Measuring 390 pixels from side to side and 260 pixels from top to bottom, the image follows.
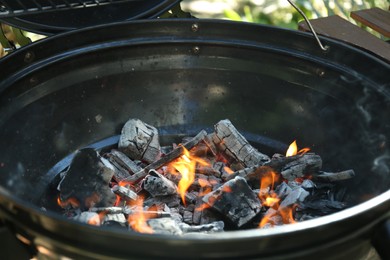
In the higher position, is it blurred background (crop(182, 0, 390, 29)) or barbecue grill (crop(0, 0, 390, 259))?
blurred background (crop(182, 0, 390, 29))

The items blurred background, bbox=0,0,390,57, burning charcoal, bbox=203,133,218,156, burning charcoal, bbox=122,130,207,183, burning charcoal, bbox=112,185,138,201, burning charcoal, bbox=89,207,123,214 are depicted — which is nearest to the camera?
burning charcoal, bbox=89,207,123,214

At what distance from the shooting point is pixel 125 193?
159 cm

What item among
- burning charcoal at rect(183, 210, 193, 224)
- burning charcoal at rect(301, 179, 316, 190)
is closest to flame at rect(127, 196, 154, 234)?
burning charcoal at rect(183, 210, 193, 224)

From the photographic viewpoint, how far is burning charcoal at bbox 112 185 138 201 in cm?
159

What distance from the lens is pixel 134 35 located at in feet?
5.88

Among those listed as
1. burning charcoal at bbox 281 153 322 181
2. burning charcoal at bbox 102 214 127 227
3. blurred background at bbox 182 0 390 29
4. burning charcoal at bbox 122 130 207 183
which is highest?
blurred background at bbox 182 0 390 29

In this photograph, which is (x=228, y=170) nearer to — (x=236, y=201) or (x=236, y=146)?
(x=236, y=146)

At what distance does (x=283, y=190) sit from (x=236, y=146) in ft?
0.75

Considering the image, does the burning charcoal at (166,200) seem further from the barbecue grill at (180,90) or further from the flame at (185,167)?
the barbecue grill at (180,90)

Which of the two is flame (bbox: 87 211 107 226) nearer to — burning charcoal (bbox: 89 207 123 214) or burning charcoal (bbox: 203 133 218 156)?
burning charcoal (bbox: 89 207 123 214)

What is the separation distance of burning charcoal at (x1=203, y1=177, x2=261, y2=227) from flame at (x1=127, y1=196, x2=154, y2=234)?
19cm

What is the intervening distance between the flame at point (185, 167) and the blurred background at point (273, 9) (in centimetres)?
196

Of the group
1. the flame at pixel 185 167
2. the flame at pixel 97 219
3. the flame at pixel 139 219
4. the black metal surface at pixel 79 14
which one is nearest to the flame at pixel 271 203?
the flame at pixel 185 167

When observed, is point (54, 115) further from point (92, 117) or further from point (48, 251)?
point (48, 251)
